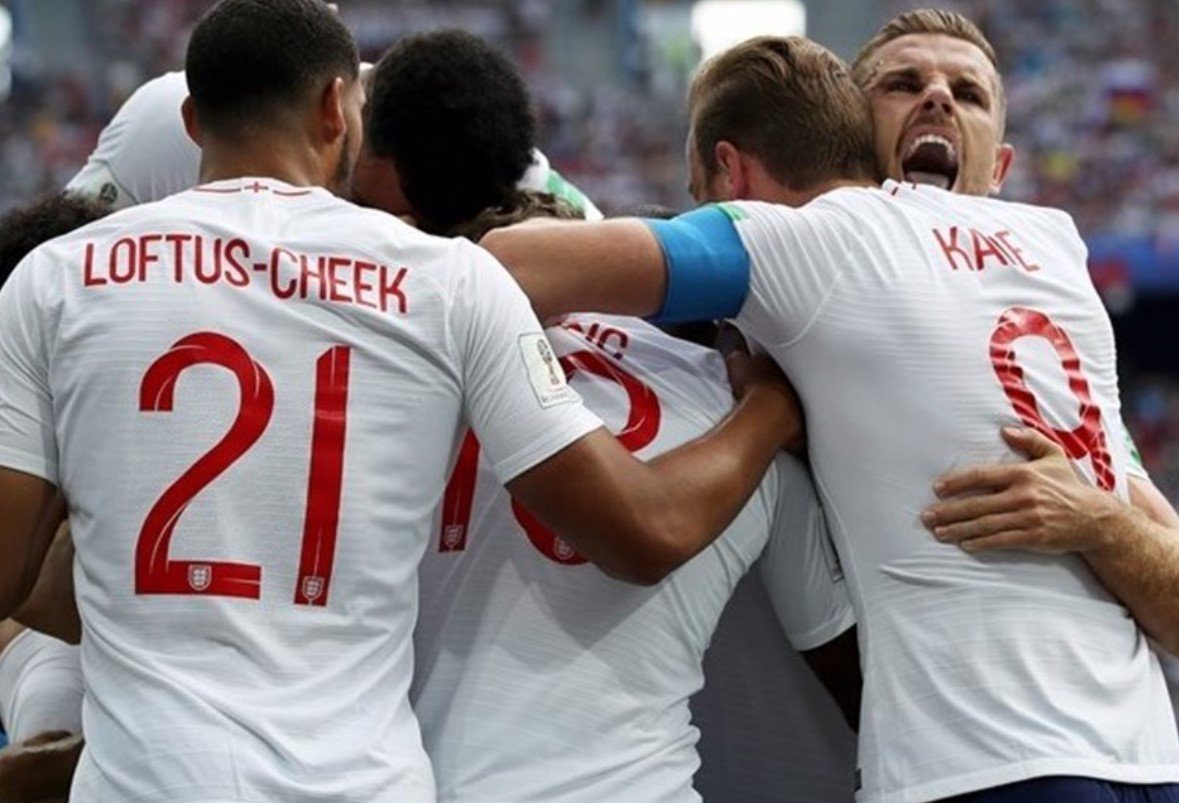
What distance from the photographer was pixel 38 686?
12.5 ft

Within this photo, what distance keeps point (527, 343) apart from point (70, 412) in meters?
0.65

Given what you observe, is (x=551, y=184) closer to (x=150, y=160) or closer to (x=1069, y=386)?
(x=150, y=160)

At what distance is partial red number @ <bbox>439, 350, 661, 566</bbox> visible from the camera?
10.1 ft

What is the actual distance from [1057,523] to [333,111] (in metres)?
1.29

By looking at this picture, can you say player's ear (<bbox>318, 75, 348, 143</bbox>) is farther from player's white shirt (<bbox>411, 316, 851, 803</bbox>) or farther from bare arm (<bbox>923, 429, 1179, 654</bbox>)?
bare arm (<bbox>923, 429, 1179, 654</bbox>)

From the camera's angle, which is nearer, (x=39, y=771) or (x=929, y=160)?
(x=39, y=771)

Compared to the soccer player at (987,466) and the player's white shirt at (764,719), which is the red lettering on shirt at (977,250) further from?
the player's white shirt at (764,719)

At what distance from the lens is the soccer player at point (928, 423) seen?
3.05 meters

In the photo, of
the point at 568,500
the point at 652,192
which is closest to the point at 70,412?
the point at 568,500

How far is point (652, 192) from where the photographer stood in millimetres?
25547

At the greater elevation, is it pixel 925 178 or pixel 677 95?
pixel 925 178

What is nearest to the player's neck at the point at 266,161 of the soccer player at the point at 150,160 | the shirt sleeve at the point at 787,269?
the shirt sleeve at the point at 787,269

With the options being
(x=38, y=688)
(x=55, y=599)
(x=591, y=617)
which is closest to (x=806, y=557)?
(x=591, y=617)

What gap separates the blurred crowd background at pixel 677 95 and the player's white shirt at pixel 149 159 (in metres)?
18.4
